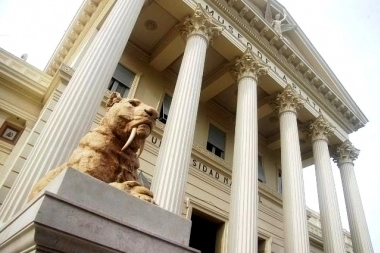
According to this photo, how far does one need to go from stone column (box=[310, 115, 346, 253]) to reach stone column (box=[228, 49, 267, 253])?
469cm

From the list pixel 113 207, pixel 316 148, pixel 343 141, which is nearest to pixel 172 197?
pixel 113 207

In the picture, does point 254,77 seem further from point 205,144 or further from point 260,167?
point 260,167

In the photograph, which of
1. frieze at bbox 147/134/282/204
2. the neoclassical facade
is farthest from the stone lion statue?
frieze at bbox 147/134/282/204

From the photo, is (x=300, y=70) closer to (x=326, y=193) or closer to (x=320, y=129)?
(x=320, y=129)

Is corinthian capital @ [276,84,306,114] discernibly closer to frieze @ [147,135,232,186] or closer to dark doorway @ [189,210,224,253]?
frieze @ [147,135,232,186]

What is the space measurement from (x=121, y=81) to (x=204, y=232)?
705 cm

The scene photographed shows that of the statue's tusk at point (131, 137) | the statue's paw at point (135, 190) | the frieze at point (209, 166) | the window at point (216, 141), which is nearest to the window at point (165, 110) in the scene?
the frieze at point (209, 166)

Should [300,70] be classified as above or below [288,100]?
above

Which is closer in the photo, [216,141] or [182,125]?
[182,125]

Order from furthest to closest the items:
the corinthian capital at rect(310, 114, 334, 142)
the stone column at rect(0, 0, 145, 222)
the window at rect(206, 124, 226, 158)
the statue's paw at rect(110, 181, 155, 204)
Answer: the corinthian capital at rect(310, 114, 334, 142) < the window at rect(206, 124, 226, 158) < the stone column at rect(0, 0, 145, 222) < the statue's paw at rect(110, 181, 155, 204)

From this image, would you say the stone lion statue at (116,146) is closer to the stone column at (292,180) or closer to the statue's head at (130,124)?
the statue's head at (130,124)

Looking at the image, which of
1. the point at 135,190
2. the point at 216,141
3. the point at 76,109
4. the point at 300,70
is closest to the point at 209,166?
the point at 216,141

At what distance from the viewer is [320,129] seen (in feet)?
46.0

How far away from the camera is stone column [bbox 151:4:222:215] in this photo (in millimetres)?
6316
